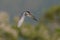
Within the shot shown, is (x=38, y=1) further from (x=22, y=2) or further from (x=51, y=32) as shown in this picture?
(x=51, y=32)

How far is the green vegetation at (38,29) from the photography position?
2.84 m

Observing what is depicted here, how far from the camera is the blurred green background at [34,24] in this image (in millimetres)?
2850

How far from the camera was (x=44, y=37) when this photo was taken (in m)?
2.84

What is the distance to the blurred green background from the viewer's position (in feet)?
9.35

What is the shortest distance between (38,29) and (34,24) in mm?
114

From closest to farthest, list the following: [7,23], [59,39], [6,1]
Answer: [59,39], [7,23], [6,1]

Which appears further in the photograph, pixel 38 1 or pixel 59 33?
pixel 38 1

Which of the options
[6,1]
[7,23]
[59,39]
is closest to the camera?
[59,39]

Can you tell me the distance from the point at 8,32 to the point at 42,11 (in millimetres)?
610

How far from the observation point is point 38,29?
2877 mm

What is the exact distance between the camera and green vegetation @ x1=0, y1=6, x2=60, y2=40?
2844 millimetres

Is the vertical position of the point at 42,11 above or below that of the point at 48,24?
above

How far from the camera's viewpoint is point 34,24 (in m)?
2.95

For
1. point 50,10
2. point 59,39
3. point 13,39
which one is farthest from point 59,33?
point 13,39
